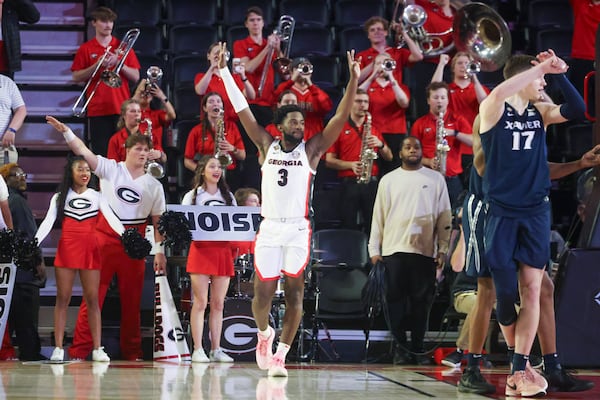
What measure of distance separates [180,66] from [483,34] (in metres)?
6.13

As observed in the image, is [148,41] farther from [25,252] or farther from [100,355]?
[100,355]

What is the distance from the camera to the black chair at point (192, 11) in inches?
525

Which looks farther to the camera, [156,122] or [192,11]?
[192,11]

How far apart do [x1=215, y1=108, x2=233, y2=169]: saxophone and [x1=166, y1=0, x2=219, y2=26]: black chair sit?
2.97m

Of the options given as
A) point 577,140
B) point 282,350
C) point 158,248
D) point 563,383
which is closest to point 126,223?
point 158,248

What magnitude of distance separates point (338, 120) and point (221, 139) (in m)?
3.37

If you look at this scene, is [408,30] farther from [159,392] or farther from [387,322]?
[159,392]

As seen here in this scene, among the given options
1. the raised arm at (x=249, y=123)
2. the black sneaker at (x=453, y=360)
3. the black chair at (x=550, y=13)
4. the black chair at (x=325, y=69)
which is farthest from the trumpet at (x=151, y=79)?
the black chair at (x=550, y=13)

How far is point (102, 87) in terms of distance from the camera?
11.3 metres

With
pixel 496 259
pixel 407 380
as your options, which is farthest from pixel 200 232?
pixel 496 259

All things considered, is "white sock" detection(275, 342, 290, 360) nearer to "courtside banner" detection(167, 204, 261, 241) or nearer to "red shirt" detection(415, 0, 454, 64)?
"courtside banner" detection(167, 204, 261, 241)

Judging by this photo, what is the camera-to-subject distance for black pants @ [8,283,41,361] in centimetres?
934

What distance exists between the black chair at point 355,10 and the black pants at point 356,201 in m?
3.34

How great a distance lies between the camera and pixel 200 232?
9.12 meters
